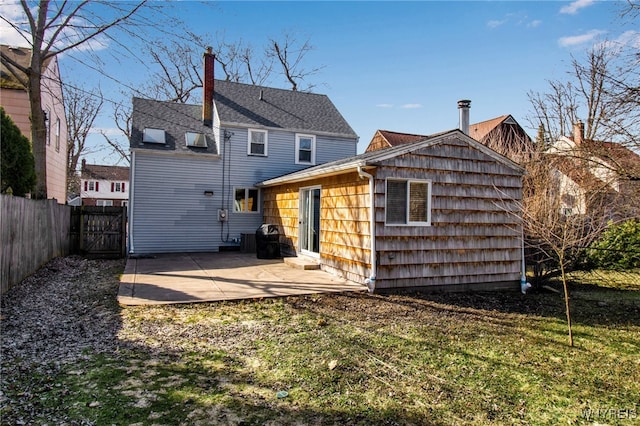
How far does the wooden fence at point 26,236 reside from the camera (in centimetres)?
626

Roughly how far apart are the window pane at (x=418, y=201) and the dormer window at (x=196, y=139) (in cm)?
932

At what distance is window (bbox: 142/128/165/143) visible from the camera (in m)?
13.8

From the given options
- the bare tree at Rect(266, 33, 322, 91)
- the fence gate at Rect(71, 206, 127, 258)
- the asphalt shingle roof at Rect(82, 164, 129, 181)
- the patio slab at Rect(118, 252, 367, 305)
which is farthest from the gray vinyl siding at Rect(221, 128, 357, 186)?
the asphalt shingle roof at Rect(82, 164, 129, 181)

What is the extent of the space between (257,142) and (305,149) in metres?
2.05

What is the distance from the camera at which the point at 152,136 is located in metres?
13.9

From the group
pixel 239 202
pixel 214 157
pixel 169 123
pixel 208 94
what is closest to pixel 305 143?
pixel 239 202

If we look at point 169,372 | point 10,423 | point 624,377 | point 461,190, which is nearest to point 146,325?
point 169,372

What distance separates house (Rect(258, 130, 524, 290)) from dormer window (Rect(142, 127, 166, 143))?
24.7 ft

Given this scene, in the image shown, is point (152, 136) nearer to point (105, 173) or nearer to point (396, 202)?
point (396, 202)

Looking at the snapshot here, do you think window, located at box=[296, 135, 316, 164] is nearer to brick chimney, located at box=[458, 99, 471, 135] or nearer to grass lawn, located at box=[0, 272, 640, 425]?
brick chimney, located at box=[458, 99, 471, 135]

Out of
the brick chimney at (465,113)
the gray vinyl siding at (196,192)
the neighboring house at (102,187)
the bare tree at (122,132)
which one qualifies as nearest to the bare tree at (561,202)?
the brick chimney at (465,113)

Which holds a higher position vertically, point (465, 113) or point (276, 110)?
point (276, 110)

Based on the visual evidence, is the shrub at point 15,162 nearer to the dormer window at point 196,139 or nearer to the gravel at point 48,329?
the gravel at point 48,329

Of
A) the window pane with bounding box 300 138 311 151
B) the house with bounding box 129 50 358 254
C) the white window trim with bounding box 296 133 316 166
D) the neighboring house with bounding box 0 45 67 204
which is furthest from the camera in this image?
the window pane with bounding box 300 138 311 151
